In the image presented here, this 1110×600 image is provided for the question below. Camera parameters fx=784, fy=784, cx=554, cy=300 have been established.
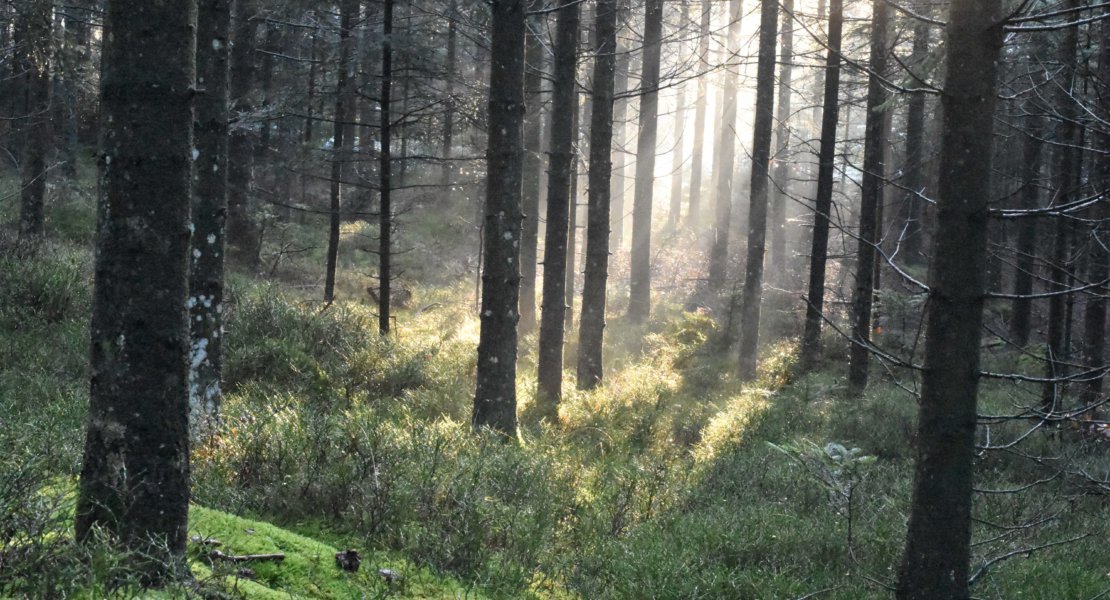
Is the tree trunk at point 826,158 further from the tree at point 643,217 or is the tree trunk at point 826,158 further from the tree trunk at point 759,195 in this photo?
the tree at point 643,217

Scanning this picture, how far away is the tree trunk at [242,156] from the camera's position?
19.3 metres

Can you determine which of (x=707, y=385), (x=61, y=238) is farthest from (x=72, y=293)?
(x=707, y=385)

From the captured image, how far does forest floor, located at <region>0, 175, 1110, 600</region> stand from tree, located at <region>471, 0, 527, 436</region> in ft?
2.17

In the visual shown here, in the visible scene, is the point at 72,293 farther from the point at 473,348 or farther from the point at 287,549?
the point at 287,549

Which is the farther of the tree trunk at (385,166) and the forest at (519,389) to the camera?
the tree trunk at (385,166)

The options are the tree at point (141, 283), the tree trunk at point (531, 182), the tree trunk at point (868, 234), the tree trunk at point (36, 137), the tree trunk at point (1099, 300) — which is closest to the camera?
the tree at point (141, 283)

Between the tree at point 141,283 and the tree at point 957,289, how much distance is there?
3296 millimetres

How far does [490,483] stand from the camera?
6.23 metres

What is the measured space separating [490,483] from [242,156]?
54.2 ft

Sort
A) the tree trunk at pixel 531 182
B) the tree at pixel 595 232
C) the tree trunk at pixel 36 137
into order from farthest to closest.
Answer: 1. the tree trunk at pixel 531 182
2. the tree at pixel 595 232
3. the tree trunk at pixel 36 137

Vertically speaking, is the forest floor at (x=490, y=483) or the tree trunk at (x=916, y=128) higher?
the tree trunk at (x=916, y=128)

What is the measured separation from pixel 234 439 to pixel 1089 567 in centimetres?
687

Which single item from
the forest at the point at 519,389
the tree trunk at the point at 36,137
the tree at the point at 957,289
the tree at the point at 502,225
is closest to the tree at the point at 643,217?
the forest at the point at 519,389

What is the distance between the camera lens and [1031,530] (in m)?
7.02
